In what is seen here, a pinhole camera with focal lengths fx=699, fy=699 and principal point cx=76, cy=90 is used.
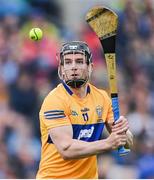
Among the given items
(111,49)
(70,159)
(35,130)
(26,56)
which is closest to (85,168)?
(70,159)

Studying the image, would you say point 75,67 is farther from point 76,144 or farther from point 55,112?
point 76,144

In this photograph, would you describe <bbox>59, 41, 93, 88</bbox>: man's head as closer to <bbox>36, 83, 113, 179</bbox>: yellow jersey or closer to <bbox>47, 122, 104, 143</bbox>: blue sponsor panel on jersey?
<bbox>36, 83, 113, 179</bbox>: yellow jersey

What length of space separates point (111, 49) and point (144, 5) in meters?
5.94

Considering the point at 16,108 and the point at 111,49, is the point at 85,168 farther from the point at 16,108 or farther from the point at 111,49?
the point at 16,108

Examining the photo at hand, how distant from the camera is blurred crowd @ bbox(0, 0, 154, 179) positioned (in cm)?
973

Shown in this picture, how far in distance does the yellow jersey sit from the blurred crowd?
3.55 m

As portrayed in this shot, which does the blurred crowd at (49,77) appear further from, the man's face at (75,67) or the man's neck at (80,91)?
the man's face at (75,67)

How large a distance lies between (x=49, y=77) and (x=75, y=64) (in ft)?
15.3

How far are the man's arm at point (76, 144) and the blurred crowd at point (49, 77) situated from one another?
3.88 metres

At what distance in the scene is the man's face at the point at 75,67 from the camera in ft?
18.7

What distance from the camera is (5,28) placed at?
420 inches

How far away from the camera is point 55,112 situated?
5625mm

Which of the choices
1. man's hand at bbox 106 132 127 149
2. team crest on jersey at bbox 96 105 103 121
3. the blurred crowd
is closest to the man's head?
team crest on jersey at bbox 96 105 103 121

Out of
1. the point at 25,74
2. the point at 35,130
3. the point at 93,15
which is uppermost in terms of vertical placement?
the point at 93,15
